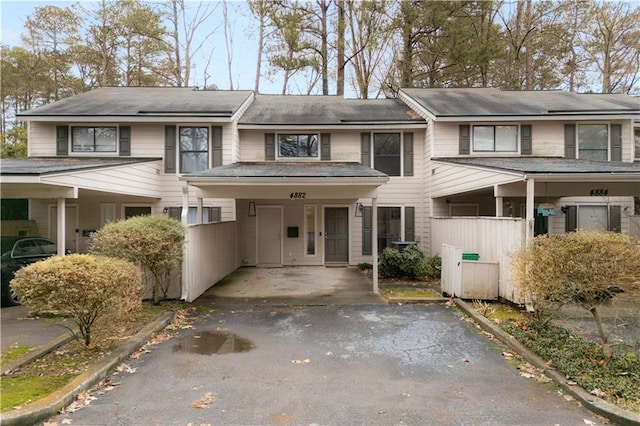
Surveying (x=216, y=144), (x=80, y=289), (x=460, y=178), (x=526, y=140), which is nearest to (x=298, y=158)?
(x=216, y=144)

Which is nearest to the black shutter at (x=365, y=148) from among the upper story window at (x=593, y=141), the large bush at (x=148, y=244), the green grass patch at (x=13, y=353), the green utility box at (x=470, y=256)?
the green utility box at (x=470, y=256)

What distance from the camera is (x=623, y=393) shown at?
3725 mm

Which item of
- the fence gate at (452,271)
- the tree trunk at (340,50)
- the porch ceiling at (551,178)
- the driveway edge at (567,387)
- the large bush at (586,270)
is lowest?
the driveway edge at (567,387)

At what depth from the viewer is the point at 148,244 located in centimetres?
705

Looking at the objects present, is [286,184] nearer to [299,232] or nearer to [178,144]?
[299,232]

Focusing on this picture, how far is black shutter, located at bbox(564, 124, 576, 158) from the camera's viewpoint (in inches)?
489

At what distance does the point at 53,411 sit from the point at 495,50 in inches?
806

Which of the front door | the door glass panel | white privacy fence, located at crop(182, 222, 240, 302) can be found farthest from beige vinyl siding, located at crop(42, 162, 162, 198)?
the front door

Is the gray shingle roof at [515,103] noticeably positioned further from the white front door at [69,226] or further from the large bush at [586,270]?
the white front door at [69,226]

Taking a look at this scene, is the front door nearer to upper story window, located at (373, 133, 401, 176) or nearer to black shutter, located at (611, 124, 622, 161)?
upper story window, located at (373, 133, 401, 176)

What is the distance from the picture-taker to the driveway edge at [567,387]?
3.39m

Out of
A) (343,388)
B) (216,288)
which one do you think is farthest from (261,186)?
(343,388)

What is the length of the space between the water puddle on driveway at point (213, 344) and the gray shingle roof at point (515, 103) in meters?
9.73

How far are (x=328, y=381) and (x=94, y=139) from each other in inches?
470
